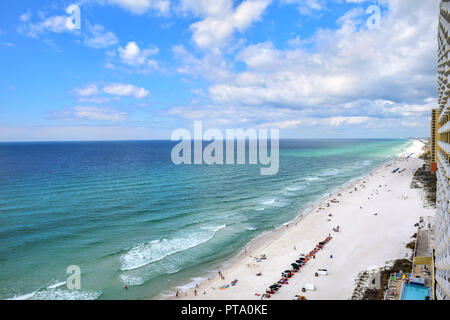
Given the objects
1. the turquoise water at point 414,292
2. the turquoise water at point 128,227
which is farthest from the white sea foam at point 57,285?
the turquoise water at point 414,292

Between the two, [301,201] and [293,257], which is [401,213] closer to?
[301,201]

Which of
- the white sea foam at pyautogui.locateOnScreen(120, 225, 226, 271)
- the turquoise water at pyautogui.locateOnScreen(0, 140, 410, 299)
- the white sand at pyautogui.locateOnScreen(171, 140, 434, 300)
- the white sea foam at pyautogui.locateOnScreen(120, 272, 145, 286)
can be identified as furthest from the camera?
the white sea foam at pyautogui.locateOnScreen(120, 225, 226, 271)

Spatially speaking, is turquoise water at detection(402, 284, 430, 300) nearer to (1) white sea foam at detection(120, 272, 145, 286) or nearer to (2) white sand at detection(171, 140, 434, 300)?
(2) white sand at detection(171, 140, 434, 300)

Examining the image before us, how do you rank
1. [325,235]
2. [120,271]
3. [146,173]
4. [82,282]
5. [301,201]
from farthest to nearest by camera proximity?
[146,173] < [301,201] < [325,235] < [120,271] < [82,282]

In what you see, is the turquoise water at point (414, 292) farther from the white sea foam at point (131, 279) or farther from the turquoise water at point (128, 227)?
the white sea foam at point (131, 279)

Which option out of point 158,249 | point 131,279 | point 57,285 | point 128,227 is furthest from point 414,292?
point 128,227

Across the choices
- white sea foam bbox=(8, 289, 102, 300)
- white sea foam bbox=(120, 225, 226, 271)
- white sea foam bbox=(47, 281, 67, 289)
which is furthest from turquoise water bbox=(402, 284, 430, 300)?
white sea foam bbox=(47, 281, 67, 289)
